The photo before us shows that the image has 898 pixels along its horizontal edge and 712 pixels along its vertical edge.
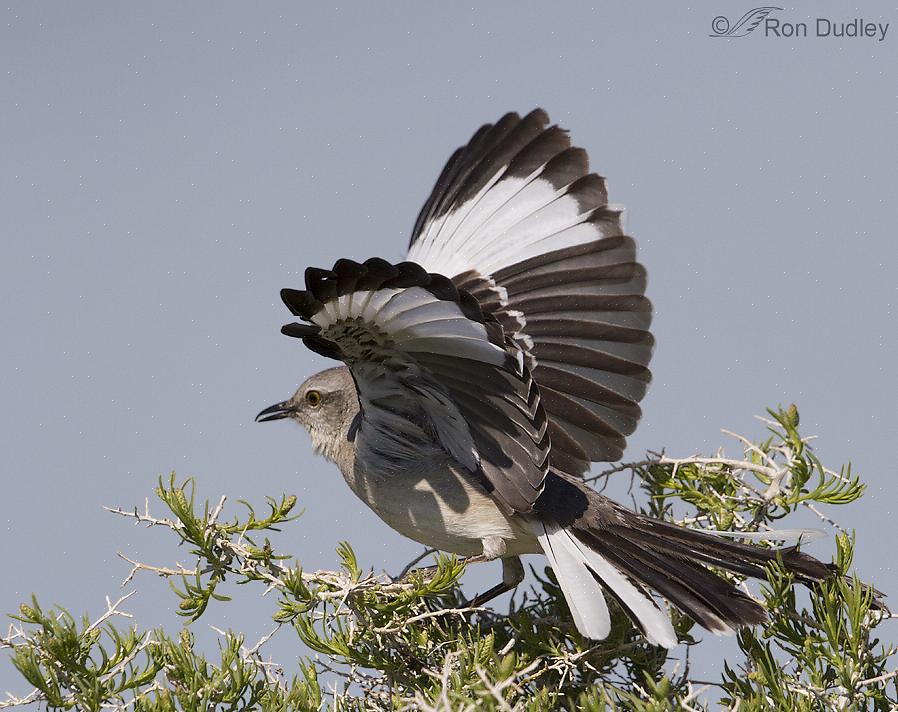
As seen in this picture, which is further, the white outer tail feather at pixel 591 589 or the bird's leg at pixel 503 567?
the bird's leg at pixel 503 567

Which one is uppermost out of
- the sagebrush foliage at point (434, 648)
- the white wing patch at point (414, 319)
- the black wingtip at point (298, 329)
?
the white wing patch at point (414, 319)

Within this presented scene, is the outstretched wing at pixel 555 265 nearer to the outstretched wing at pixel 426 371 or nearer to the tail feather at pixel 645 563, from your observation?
the tail feather at pixel 645 563

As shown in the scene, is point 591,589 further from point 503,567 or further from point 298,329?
point 298,329

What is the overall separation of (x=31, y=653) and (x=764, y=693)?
1717 mm

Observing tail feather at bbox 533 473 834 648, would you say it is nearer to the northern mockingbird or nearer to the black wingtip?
the northern mockingbird

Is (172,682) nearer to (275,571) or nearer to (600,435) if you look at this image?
(275,571)

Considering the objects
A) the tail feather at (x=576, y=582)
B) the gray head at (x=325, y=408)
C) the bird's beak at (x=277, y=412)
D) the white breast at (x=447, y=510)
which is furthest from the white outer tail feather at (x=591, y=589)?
the bird's beak at (x=277, y=412)

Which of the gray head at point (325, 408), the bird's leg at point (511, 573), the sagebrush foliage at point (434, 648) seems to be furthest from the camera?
the gray head at point (325, 408)

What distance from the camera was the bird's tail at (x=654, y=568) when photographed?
2725 mm

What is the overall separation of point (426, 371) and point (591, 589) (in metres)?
0.80

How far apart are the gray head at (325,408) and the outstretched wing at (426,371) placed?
1.41 ft

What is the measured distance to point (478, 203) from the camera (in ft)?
13.8

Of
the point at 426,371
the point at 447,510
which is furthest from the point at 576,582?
the point at 426,371

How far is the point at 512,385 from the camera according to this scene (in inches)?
115
